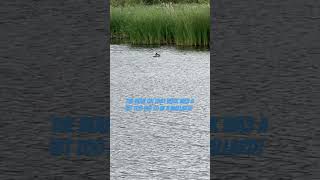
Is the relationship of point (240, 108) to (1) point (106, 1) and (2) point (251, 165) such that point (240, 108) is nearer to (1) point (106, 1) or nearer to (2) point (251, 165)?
(2) point (251, 165)

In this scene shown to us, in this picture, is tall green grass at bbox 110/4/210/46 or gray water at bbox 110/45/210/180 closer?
gray water at bbox 110/45/210/180

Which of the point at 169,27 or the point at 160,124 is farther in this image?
the point at 169,27

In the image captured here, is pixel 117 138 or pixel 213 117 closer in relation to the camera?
pixel 213 117

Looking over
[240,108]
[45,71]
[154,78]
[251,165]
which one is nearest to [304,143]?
[251,165]

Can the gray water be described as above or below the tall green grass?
below

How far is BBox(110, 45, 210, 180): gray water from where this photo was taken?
21.5 feet

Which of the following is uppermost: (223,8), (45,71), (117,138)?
(223,8)

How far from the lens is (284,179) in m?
5.50

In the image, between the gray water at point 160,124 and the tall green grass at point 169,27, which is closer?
the gray water at point 160,124

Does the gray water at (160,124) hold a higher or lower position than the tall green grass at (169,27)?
lower

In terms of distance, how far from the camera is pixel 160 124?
29.0 feet

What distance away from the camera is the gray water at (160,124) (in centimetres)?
654

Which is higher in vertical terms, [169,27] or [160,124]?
[169,27]

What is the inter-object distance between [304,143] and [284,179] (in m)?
0.76
